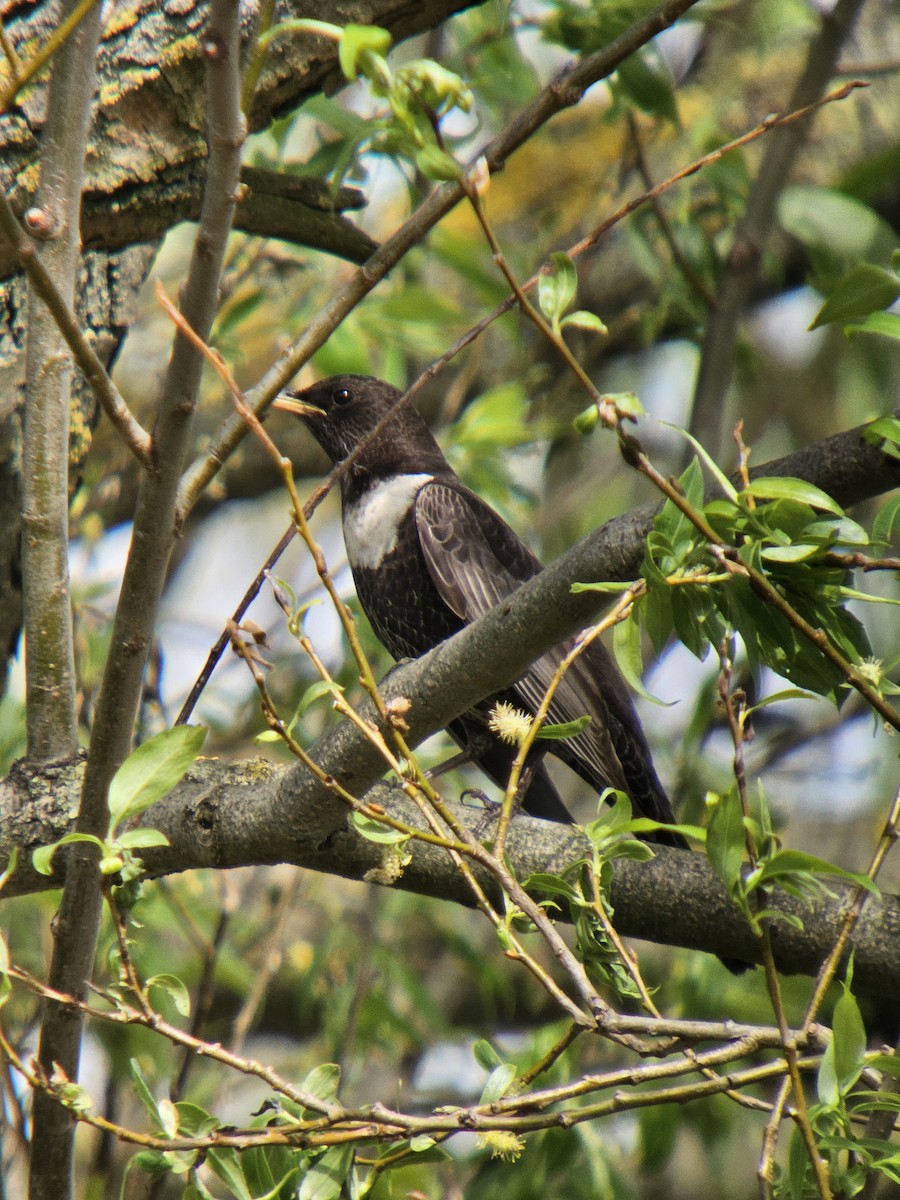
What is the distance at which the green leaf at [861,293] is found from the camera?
1599 mm

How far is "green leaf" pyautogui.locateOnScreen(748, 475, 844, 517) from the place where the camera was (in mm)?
1552

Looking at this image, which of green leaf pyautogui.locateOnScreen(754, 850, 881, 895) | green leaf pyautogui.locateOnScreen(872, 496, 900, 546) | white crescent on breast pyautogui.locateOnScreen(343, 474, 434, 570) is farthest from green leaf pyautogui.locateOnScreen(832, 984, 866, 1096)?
white crescent on breast pyautogui.locateOnScreen(343, 474, 434, 570)

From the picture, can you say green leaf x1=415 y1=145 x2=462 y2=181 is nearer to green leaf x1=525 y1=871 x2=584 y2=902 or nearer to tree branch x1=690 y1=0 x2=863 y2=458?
green leaf x1=525 y1=871 x2=584 y2=902

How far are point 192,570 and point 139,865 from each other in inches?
201

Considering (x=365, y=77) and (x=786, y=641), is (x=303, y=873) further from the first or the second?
(x=365, y=77)

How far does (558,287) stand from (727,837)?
73cm

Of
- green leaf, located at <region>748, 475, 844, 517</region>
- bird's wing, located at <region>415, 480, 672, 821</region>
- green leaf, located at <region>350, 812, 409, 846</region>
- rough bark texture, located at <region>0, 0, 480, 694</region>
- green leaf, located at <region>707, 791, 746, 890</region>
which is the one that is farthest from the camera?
bird's wing, located at <region>415, 480, 672, 821</region>

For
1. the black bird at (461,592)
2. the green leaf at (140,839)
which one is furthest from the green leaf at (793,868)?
the black bird at (461,592)

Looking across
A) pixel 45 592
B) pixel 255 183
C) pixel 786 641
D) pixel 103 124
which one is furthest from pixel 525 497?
pixel 786 641

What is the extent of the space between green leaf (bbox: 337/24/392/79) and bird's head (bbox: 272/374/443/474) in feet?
8.63

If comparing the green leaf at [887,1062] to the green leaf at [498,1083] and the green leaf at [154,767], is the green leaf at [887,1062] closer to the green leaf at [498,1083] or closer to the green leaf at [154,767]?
the green leaf at [498,1083]

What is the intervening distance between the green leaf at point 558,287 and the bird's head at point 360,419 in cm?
243

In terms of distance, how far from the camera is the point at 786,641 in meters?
1.68

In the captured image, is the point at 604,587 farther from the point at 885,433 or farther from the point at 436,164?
the point at 436,164
